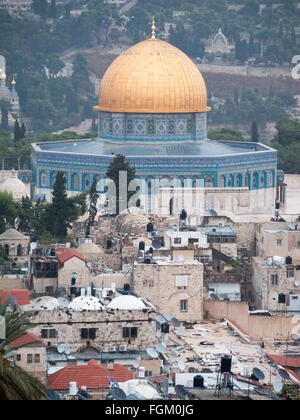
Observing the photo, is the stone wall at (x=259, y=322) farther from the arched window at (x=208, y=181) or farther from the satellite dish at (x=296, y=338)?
the arched window at (x=208, y=181)

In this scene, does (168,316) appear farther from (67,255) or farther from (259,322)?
(67,255)

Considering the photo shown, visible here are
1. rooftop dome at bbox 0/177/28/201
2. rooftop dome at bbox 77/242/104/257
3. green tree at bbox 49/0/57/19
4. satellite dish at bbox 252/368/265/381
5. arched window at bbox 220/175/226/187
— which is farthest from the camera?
green tree at bbox 49/0/57/19

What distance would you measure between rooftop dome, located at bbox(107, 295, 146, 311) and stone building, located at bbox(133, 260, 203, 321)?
3.33m

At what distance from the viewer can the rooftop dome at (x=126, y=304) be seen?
2873 cm

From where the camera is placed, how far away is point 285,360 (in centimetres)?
2895

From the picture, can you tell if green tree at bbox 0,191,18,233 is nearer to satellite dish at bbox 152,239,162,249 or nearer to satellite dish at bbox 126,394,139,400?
satellite dish at bbox 152,239,162,249

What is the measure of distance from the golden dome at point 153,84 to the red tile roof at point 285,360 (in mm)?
25522

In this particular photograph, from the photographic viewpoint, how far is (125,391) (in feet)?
75.4

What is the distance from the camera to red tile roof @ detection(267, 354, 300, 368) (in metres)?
28.6

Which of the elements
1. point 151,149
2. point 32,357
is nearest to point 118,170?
point 151,149

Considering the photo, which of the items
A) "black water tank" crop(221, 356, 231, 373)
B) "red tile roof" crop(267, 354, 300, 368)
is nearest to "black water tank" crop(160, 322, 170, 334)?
"red tile roof" crop(267, 354, 300, 368)

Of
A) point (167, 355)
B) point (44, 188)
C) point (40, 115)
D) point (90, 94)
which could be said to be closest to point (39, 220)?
point (44, 188)

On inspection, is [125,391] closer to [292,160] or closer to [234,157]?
[234,157]
